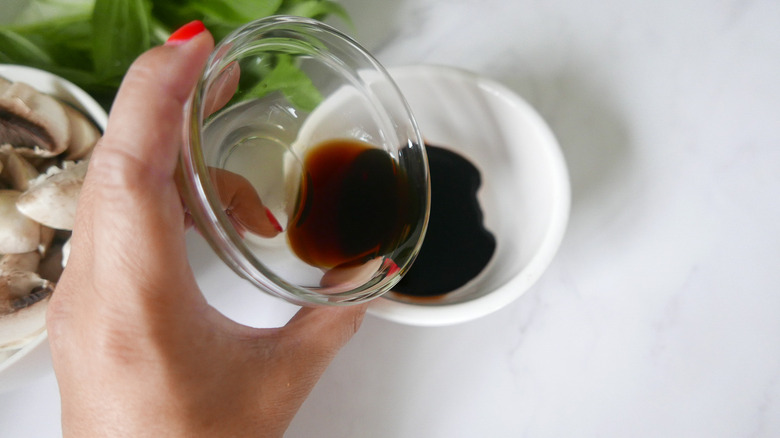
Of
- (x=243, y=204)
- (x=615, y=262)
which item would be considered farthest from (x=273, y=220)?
(x=615, y=262)

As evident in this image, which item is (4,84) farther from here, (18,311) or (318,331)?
(318,331)

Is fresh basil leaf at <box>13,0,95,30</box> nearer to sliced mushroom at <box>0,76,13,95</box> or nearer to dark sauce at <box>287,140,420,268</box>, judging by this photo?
sliced mushroom at <box>0,76,13,95</box>

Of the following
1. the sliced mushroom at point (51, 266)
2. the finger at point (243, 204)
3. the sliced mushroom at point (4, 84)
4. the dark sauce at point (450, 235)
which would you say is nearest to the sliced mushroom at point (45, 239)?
the sliced mushroom at point (51, 266)

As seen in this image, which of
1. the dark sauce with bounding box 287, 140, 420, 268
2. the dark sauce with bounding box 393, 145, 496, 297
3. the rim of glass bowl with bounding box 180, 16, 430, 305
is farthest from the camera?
the dark sauce with bounding box 393, 145, 496, 297

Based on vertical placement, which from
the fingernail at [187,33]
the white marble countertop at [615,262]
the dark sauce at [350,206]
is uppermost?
the fingernail at [187,33]

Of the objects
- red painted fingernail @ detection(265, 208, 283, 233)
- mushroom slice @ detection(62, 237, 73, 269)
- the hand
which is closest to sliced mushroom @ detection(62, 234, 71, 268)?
mushroom slice @ detection(62, 237, 73, 269)

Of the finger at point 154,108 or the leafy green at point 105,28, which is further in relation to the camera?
the leafy green at point 105,28

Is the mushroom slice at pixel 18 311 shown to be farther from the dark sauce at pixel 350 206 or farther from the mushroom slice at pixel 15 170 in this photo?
the dark sauce at pixel 350 206
